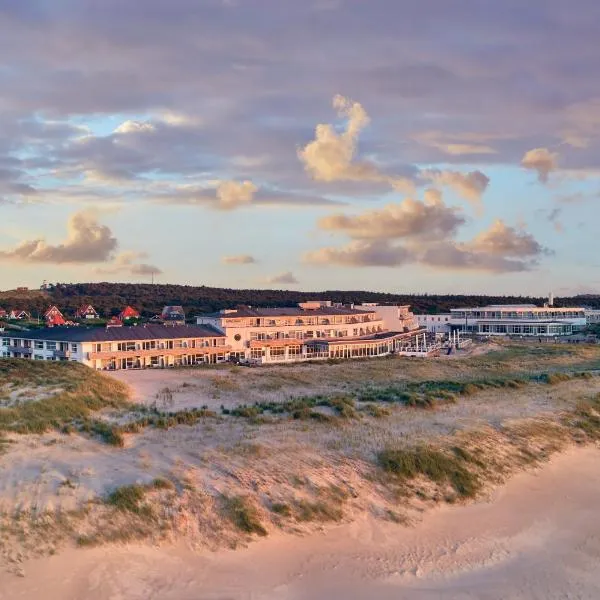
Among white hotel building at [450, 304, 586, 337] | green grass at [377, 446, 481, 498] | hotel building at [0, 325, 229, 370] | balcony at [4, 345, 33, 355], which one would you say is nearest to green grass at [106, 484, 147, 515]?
green grass at [377, 446, 481, 498]

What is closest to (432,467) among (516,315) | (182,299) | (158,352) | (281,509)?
(281,509)

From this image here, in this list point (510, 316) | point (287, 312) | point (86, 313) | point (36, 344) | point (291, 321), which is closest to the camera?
point (36, 344)

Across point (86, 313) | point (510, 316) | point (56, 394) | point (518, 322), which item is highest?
point (510, 316)

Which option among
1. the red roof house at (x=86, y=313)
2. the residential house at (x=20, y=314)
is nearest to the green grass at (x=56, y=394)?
the red roof house at (x=86, y=313)

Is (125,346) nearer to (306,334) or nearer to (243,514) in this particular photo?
(306,334)

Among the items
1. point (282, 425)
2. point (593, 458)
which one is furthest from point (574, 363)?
point (282, 425)

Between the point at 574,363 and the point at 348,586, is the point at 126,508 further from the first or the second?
the point at 574,363
